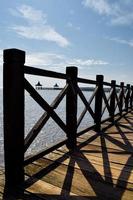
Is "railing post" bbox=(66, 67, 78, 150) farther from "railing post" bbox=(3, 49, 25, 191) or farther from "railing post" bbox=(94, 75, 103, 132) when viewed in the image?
"railing post" bbox=(94, 75, 103, 132)

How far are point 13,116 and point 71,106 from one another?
2034 mm

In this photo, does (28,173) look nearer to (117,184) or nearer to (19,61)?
(117,184)

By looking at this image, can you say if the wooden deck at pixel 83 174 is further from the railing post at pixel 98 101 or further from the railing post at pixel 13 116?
the railing post at pixel 98 101

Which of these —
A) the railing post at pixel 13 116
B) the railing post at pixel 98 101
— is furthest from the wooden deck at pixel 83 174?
the railing post at pixel 98 101

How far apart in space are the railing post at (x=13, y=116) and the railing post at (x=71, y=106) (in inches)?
68.3

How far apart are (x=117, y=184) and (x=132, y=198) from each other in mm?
409

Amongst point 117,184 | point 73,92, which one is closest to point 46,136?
point 73,92

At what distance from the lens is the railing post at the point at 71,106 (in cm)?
485

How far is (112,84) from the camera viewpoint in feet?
27.5

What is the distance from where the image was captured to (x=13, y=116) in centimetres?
308

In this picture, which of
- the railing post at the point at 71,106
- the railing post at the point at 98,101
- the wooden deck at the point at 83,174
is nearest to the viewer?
the wooden deck at the point at 83,174

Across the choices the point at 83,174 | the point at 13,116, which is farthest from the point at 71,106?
the point at 13,116

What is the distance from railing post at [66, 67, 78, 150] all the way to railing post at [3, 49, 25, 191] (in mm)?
1735

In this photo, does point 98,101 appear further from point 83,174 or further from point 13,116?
point 13,116
